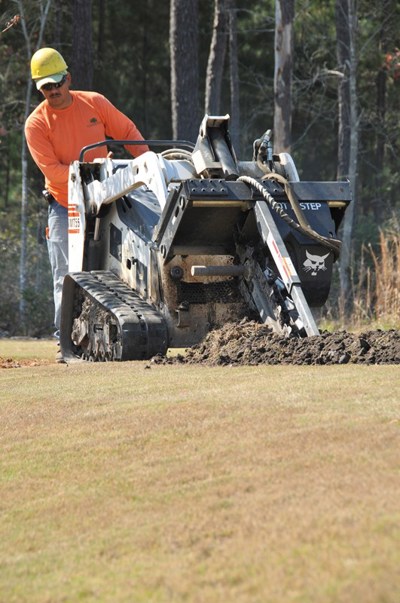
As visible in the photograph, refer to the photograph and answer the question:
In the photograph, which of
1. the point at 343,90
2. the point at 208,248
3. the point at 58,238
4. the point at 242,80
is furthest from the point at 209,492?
the point at 242,80

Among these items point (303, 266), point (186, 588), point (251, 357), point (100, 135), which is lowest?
point (186, 588)

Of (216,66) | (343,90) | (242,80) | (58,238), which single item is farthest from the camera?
(242,80)

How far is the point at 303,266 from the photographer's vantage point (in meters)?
9.83

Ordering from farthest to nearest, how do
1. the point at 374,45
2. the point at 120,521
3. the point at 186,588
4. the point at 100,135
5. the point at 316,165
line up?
the point at 316,165 < the point at 374,45 < the point at 100,135 < the point at 120,521 < the point at 186,588

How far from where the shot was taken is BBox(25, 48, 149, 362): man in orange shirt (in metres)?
12.0

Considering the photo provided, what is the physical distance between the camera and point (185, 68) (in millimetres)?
22766

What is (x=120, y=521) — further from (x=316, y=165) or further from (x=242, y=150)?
(x=316, y=165)

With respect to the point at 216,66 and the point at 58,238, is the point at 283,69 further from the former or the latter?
the point at 58,238

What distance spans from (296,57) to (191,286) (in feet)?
84.6

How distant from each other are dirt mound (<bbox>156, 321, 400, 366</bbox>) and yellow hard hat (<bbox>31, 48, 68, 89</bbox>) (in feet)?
12.1

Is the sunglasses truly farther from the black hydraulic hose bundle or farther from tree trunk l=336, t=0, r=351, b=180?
tree trunk l=336, t=0, r=351, b=180

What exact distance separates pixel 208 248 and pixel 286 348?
1.89 meters

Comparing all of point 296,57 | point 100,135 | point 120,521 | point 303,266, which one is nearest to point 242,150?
point 296,57

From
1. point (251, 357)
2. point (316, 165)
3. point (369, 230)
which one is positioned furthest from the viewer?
point (316, 165)
